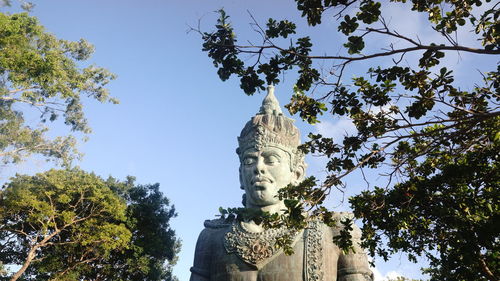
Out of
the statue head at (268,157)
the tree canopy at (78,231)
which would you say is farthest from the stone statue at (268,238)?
the tree canopy at (78,231)

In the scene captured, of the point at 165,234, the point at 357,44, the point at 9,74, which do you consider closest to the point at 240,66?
the point at 357,44

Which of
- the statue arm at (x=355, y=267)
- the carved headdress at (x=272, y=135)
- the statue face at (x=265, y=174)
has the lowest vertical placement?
the statue arm at (x=355, y=267)

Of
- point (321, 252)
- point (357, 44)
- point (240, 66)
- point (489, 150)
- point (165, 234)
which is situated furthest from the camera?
point (165, 234)

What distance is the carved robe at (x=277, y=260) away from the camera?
26.1 feet

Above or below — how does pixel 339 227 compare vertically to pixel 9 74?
below

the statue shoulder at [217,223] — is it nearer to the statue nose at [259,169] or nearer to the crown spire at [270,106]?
the statue nose at [259,169]

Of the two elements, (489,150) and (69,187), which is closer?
(489,150)

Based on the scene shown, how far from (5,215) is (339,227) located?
12.6 m

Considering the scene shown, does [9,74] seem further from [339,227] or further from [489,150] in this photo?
[489,150]

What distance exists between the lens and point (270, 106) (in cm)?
1030

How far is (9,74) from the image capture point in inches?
541

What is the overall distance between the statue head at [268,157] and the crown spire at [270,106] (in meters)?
0.19

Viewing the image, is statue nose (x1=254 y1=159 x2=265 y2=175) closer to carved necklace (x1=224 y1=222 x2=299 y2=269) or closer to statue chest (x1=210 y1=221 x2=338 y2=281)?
carved necklace (x1=224 y1=222 x2=299 y2=269)

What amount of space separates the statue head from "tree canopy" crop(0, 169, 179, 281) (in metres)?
8.20
